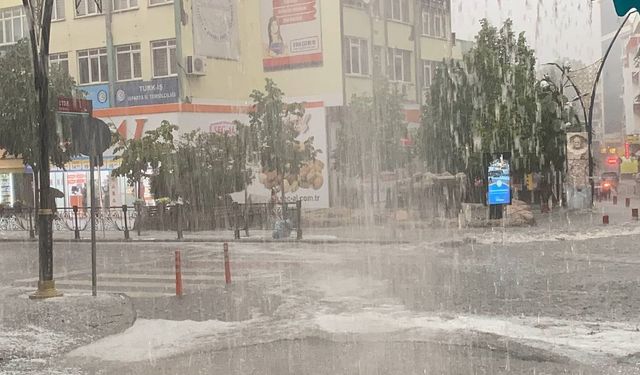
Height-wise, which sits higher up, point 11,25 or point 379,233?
point 11,25

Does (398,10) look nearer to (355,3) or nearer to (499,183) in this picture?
(355,3)

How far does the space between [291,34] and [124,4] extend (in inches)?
311

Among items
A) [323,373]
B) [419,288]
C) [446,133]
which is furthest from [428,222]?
[323,373]

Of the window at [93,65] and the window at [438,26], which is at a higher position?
the window at [438,26]

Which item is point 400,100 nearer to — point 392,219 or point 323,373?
point 392,219

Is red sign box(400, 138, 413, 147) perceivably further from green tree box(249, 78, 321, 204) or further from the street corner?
the street corner

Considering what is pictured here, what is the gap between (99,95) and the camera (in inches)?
1366

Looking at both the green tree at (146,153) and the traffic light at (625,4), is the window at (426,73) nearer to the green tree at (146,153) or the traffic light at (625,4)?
the green tree at (146,153)

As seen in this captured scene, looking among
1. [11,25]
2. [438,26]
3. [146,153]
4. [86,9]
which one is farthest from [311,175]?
[11,25]

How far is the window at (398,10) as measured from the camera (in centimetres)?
3771

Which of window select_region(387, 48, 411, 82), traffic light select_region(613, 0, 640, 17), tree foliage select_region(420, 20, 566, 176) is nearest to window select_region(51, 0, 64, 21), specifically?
window select_region(387, 48, 411, 82)

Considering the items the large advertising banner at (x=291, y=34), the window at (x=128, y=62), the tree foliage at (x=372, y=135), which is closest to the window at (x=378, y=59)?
the tree foliage at (x=372, y=135)

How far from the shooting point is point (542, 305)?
9234mm

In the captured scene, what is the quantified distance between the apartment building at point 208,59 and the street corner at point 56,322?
22756 millimetres
